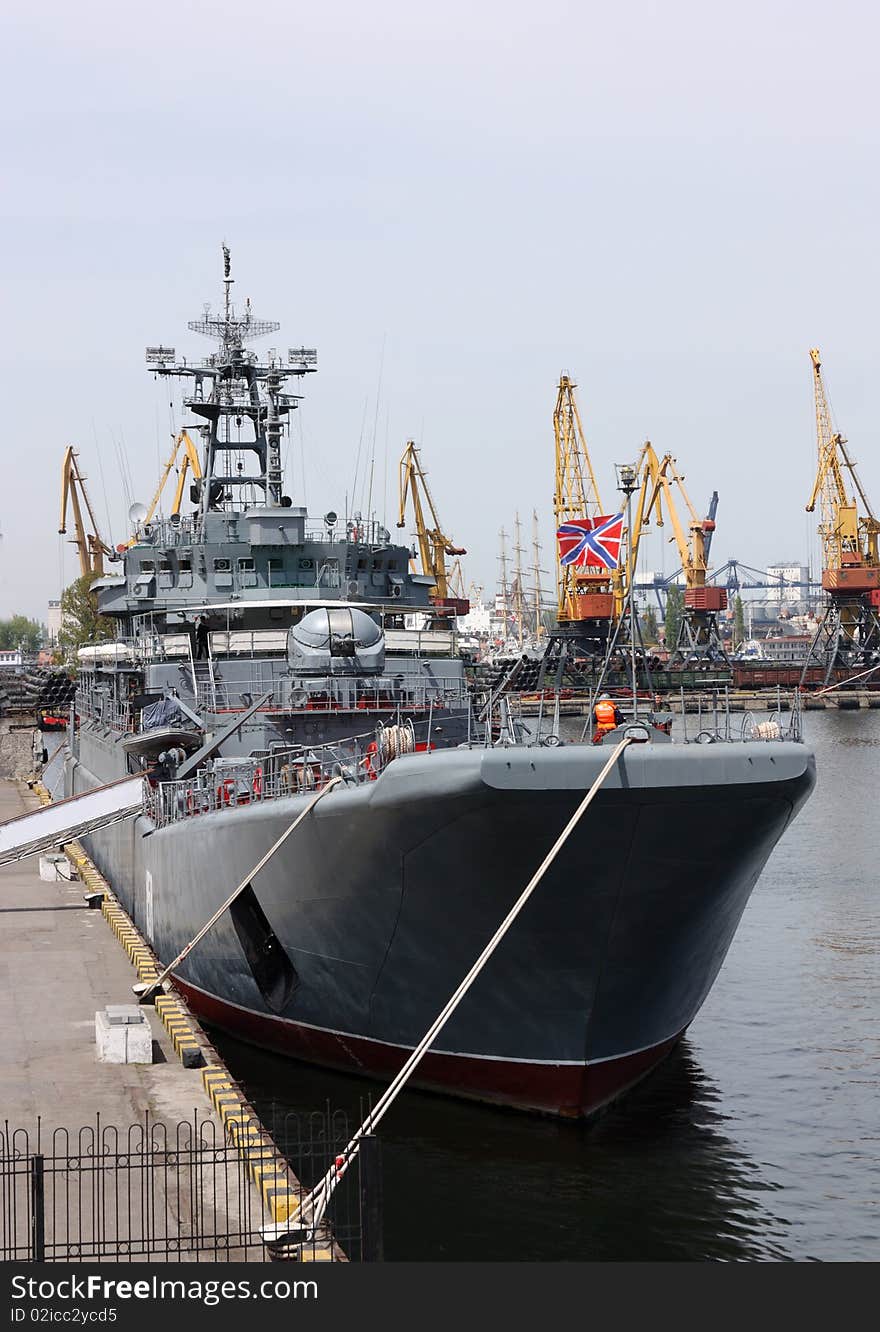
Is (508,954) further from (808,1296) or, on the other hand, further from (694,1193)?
(808,1296)

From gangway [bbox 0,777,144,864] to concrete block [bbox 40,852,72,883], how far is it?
7.89 ft

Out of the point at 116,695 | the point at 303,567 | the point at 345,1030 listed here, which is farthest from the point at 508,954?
Result: the point at 116,695

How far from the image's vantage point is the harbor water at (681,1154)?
13.6 meters

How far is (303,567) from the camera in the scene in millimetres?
25156

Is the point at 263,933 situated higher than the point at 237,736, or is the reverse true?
the point at 237,736

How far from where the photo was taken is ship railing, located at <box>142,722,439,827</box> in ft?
52.0

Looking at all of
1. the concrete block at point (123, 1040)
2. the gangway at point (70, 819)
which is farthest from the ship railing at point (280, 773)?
the concrete block at point (123, 1040)

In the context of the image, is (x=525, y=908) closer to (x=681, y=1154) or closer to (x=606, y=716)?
(x=606, y=716)

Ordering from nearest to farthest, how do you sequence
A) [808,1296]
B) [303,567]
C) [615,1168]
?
[808,1296], [615,1168], [303,567]

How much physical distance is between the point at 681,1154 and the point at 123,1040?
238 inches

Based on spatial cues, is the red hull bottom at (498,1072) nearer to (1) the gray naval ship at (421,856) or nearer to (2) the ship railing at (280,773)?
(1) the gray naval ship at (421,856)

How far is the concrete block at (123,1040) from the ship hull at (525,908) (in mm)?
2319

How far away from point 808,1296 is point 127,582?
1968 cm

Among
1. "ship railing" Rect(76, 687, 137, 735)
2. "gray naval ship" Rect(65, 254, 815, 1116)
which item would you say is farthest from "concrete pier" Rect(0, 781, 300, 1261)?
"ship railing" Rect(76, 687, 137, 735)
